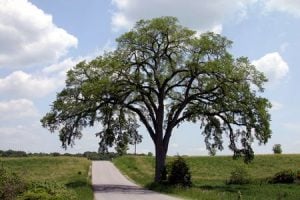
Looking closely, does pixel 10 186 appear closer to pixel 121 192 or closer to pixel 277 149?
pixel 121 192

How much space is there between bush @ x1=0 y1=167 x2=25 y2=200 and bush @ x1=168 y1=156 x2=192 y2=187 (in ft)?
67.6

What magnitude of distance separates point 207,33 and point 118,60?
843cm

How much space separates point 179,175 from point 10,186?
75.8 ft

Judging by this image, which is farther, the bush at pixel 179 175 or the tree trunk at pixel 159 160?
the tree trunk at pixel 159 160

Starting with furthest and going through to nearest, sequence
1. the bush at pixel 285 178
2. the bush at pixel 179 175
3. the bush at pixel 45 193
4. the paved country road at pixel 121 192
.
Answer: the bush at pixel 285 178, the bush at pixel 179 175, the paved country road at pixel 121 192, the bush at pixel 45 193

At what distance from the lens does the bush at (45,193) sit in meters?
17.9

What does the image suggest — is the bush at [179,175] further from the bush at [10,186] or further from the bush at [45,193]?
the bush at [45,193]

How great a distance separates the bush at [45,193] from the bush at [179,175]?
22360mm

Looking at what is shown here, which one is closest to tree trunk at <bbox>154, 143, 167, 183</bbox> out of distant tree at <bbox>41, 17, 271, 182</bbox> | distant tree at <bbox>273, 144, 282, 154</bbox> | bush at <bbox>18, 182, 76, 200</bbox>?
distant tree at <bbox>41, 17, 271, 182</bbox>

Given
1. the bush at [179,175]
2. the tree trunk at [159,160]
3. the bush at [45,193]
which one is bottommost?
the bush at [45,193]

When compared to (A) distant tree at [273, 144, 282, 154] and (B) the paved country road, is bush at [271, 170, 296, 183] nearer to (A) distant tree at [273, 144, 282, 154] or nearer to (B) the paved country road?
(B) the paved country road

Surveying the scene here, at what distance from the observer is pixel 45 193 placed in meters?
18.2

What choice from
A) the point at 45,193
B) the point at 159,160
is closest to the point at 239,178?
the point at 159,160

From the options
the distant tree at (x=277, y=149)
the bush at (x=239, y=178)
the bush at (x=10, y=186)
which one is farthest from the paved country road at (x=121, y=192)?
the distant tree at (x=277, y=149)
